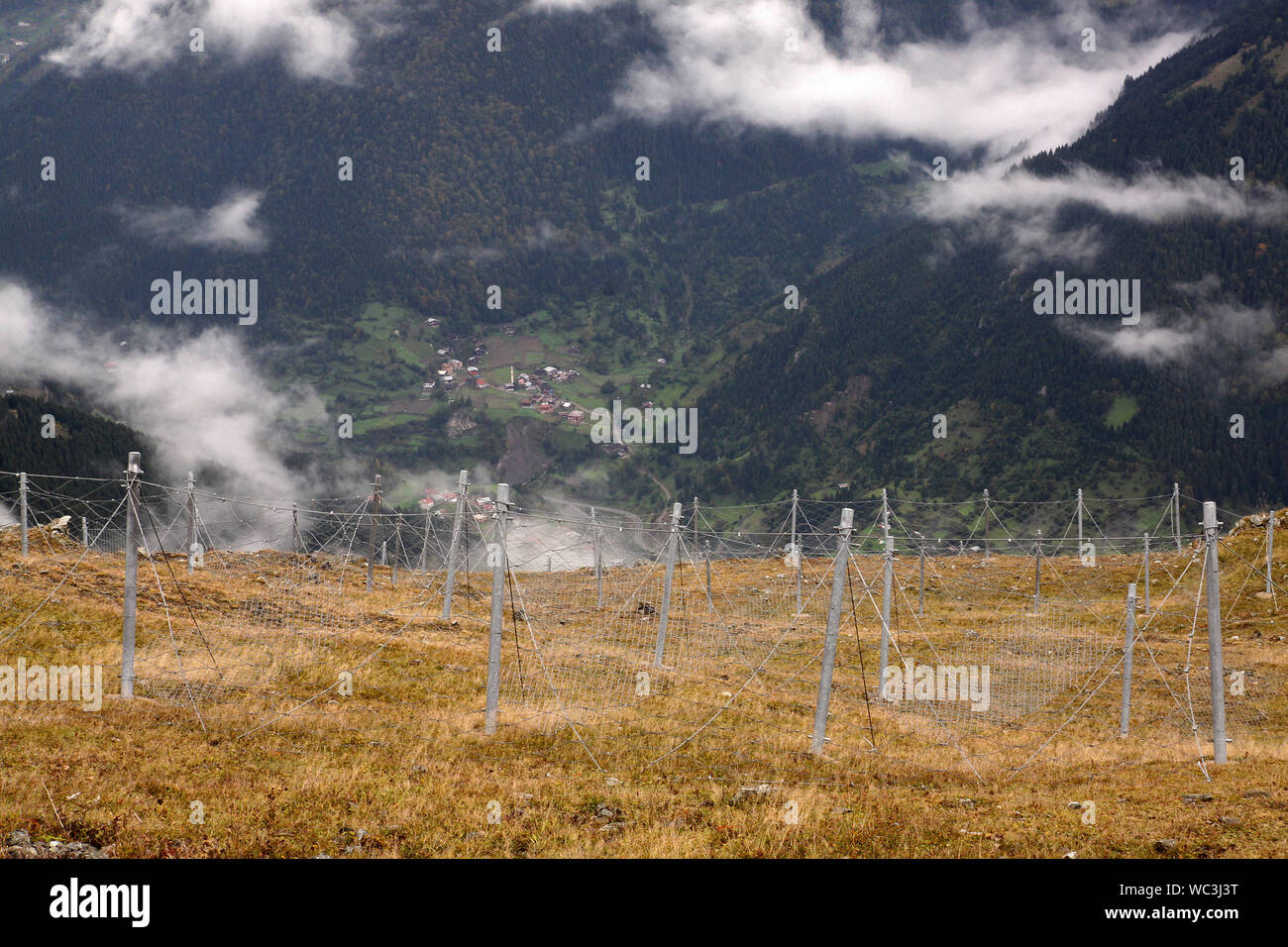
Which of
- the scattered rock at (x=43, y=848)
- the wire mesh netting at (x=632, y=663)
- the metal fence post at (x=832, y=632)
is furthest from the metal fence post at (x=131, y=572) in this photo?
the metal fence post at (x=832, y=632)

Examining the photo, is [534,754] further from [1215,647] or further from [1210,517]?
[1210,517]

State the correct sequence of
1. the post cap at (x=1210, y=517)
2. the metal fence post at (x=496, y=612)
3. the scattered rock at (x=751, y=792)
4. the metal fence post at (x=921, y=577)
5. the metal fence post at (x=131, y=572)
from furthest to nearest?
the metal fence post at (x=921, y=577) < the post cap at (x=1210, y=517) < the metal fence post at (x=496, y=612) < the metal fence post at (x=131, y=572) < the scattered rock at (x=751, y=792)

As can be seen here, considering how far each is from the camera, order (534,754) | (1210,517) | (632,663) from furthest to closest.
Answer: (632,663) → (1210,517) → (534,754)

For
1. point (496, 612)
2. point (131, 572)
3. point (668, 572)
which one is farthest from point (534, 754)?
point (668, 572)

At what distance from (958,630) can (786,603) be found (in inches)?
537

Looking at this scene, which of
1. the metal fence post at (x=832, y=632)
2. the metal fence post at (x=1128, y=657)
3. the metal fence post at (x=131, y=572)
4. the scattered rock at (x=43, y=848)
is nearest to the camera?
the scattered rock at (x=43, y=848)

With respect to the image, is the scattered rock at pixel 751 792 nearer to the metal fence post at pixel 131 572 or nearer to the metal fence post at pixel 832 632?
the metal fence post at pixel 832 632

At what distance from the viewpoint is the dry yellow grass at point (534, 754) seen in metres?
18.2

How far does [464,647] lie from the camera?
133 ft

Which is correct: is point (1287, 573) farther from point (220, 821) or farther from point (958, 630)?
point (220, 821)

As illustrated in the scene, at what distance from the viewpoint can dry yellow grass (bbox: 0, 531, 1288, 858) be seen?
1819 centimetres

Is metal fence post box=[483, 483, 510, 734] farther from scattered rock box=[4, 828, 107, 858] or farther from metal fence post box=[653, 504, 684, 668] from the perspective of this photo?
metal fence post box=[653, 504, 684, 668]

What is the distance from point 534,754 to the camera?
26.2 m
